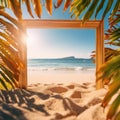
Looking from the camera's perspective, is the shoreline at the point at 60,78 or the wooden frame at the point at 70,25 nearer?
the wooden frame at the point at 70,25

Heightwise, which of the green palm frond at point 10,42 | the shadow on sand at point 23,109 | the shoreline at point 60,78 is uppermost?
the green palm frond at point 10,42

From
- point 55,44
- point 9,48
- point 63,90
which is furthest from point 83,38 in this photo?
point 9,48

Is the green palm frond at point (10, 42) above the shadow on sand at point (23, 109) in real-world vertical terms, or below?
above

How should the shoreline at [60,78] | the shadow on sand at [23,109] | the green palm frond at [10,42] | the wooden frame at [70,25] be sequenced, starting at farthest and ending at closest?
1. the shoreline at [60,78]
2. the wooden frame at [70,25]
3. the green palm frond at [10,42]
4. the shadow on sand at [23,109]

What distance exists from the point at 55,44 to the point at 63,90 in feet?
96.8

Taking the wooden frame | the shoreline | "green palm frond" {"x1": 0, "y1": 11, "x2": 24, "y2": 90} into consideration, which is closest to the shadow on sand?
"green palm frond" {"x1": 0, "y1": 11, "x2": 24, "y2": 90}

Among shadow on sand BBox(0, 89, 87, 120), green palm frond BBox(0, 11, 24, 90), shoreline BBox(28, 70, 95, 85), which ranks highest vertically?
green palm frond BBox(0, 11, 24, 90)

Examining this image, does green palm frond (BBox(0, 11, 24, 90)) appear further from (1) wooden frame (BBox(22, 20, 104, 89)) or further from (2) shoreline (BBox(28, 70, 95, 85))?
(2) shoreline (BBox(28, 70, 95, 85))

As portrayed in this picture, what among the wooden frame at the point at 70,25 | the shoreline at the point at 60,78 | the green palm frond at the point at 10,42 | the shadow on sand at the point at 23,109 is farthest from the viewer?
the shoreline at the point at 60,78

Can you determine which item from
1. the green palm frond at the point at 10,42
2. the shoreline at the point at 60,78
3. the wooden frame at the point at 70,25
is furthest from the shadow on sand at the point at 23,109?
the shoreline at the point at 60,78

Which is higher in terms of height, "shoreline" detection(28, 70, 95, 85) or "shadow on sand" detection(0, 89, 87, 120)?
"shadow on sand" detection(0, 89, 87, 120)

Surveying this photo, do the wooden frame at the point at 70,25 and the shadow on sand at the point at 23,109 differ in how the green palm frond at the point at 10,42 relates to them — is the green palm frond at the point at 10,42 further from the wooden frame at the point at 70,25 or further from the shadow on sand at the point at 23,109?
the wooden frame at the point at 70,25

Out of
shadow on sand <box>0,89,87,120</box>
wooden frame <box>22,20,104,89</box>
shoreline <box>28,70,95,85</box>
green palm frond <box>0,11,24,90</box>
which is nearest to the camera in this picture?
shadow on sand <box>0,89,87,120</box>

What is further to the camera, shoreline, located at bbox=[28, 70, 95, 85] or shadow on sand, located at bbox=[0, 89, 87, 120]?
shoreline, located at bbox=[28, 70, 95, 85]
